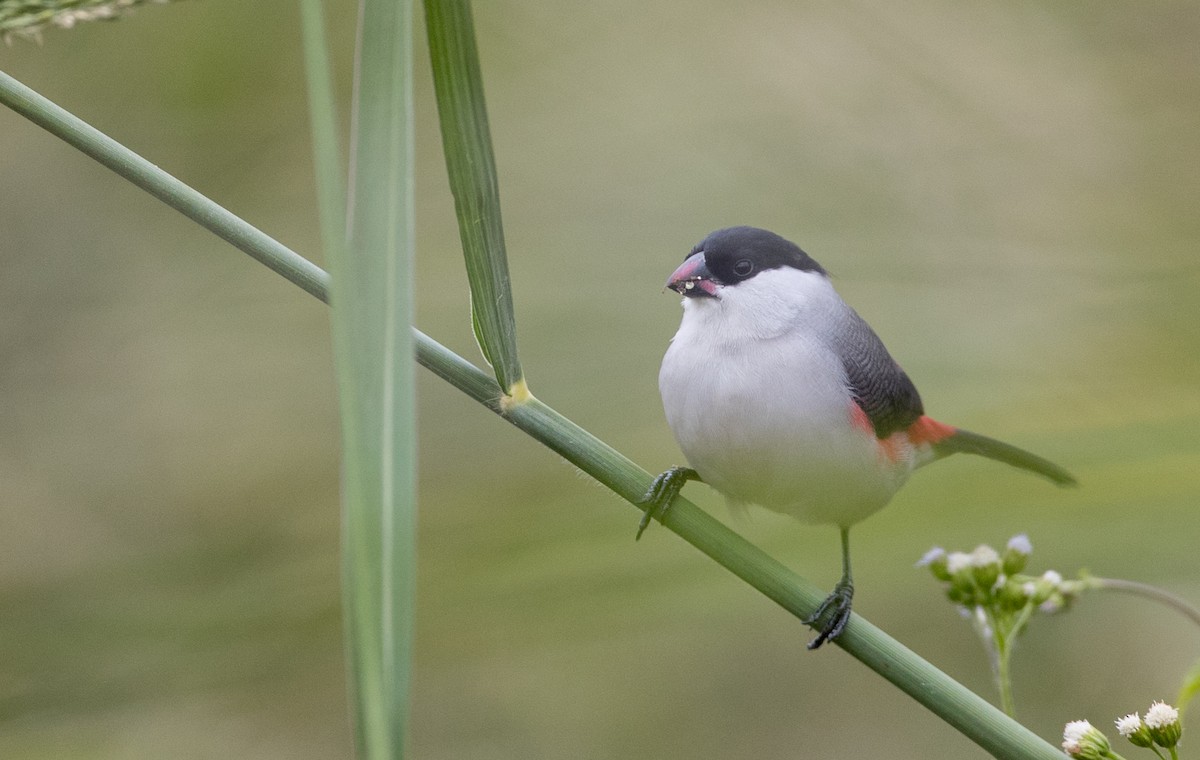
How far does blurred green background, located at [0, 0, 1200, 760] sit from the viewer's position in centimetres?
193

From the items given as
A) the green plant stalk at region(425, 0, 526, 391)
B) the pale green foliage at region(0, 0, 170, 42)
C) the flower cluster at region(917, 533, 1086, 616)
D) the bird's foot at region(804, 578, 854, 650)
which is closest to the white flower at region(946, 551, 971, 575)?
the flower cluster at region(917, 533, 1086, 616)

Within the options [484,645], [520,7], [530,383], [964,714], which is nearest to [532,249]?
[530,383]

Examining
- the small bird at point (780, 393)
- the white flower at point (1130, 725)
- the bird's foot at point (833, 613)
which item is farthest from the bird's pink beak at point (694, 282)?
the white flower at point (1130, 725)

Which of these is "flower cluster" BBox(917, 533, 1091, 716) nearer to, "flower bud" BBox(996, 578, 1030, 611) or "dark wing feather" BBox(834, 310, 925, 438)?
"flower bud" BBox(996, 578, 1030, 611)

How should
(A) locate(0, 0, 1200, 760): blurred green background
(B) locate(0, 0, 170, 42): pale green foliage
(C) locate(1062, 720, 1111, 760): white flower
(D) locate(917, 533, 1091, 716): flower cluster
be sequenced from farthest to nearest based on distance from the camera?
(A) locate(0, 0, 1200, 760): blurred green background, (D) locate(917, 533, 1091, 716): flower cluster, (C) locate(1062, 720, 1111, 760): white flower, (B) locate(0, 0, 170, 42): pale green foliage

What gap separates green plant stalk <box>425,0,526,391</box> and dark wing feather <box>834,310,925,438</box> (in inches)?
21.6

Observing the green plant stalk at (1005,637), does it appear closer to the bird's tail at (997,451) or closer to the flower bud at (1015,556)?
the flower bud at (1015,556)

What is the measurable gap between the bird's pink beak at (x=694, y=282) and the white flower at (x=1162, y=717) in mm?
594

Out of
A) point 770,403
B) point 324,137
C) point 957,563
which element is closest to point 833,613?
point 957,563

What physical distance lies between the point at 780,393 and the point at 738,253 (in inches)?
7.7

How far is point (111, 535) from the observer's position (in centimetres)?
222

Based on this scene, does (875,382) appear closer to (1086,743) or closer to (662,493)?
(662,493)

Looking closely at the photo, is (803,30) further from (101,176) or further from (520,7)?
(101,176)

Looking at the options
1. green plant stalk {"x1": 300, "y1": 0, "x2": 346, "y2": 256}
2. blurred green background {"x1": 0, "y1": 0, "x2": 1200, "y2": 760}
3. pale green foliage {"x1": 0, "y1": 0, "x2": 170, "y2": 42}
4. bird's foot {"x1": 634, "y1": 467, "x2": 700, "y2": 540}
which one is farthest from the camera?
blurred green background {"x1": 0, "y1": 0, "x2": 1200, "y2": 760}
